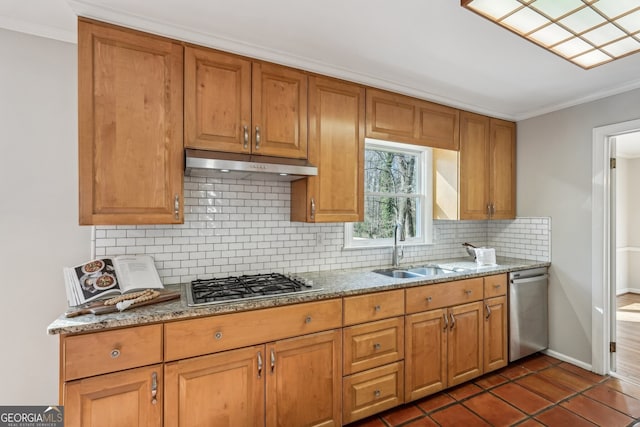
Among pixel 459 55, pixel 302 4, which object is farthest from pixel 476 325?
pixel 302 4

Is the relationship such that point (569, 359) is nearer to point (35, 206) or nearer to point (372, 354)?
point (372, 354)

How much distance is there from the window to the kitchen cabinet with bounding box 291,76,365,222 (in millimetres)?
460

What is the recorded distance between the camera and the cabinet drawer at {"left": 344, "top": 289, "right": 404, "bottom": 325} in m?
2.12

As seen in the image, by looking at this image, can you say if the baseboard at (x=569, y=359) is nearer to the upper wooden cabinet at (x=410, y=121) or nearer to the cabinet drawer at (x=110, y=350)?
the upper wooden cabinet at (x=410, y=121)

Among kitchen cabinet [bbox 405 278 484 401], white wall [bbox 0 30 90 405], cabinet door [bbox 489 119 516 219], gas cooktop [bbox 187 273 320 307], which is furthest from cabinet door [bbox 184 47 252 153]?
cabinet door [bbox 489 119 516 219]

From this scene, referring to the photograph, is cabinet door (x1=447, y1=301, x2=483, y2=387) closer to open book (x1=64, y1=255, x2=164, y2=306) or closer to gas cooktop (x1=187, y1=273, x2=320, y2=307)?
gas cooktop (x1=187, y1=273, x2=320, y2=307)

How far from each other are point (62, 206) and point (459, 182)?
320 centimetres

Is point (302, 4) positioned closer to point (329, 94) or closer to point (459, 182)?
point (329, 94)

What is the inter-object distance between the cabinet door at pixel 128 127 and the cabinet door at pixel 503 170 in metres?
3.06

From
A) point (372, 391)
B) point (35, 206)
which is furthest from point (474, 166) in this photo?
point (35, 206)

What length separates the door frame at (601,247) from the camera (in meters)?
2.85

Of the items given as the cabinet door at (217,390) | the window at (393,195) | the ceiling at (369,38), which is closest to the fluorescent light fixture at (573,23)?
the ceiling at (369,38)

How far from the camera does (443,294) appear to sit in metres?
2.53

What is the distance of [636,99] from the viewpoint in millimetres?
2652
